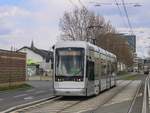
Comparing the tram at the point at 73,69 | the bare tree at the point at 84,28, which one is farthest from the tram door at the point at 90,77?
the bare tree at the point at 84,28

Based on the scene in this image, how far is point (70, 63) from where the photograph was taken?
2798 cm

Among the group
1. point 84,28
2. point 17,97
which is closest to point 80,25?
point 84,28

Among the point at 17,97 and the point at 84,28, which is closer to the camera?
the point at 17,97

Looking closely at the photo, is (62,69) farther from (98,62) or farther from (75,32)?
(75,32)

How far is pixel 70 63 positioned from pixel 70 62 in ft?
0.19

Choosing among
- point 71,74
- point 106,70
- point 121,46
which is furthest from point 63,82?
point 121,46

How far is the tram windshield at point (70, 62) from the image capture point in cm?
2779

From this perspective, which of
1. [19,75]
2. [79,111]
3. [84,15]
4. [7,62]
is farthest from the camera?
[84,15]

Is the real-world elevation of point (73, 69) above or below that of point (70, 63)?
below

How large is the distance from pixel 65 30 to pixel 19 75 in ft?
121

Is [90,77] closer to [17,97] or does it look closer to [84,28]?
[17,97]

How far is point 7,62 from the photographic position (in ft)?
143

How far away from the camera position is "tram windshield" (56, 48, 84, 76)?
27.8 m

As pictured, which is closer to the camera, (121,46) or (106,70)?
(106,70)
